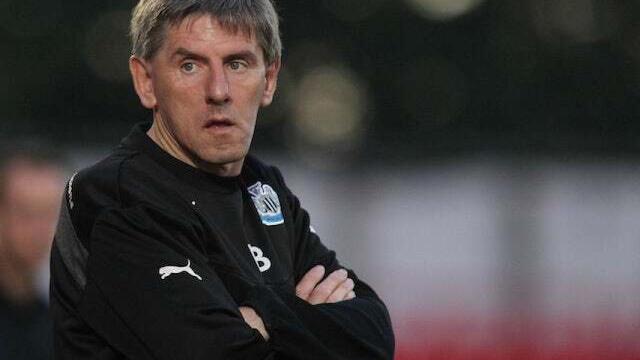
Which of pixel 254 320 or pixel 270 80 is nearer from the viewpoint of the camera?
pixel 254 320

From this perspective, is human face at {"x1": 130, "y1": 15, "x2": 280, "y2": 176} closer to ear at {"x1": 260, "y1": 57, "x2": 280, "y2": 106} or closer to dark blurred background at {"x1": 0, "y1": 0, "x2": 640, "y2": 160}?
ear at {"x1": 260, "y1": 57, "x2": 280, "y2": 106}

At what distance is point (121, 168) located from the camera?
14.5ft

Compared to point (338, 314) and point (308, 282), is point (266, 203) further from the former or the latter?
point (338, 314)

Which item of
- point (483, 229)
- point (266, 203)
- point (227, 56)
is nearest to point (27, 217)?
point (266, 203)

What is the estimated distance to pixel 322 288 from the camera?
480cm

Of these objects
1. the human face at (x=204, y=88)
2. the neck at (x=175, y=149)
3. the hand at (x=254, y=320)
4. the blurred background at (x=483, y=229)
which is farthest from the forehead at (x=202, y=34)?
the blurred background at (x=483, y=229)

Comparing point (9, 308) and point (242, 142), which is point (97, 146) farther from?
point (242, 142)

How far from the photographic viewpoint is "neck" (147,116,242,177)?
4555mm

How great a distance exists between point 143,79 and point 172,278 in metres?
0.67

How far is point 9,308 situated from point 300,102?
17834 mm

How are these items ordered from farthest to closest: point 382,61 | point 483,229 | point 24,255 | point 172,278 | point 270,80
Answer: point 382,61
point 483,229
point 24,255
point 270,80
point 172,278

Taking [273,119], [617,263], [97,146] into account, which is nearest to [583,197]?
[617,263]

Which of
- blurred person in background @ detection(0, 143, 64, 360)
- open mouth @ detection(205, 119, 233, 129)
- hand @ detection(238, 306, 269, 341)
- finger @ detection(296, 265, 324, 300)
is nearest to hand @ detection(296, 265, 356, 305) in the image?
finger @ detection(296, 265, 324, 300)

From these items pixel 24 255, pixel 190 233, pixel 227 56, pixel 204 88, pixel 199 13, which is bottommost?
pixel 24 255
